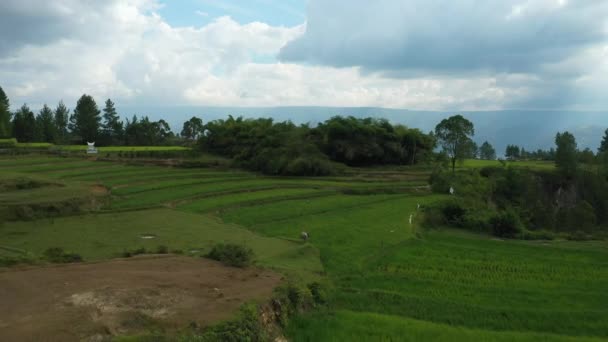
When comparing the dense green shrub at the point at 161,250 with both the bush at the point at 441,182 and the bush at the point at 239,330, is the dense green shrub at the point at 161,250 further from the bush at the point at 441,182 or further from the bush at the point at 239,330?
the bush at the point at 441,182

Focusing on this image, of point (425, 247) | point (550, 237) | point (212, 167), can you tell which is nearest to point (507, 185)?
point (550, 237)

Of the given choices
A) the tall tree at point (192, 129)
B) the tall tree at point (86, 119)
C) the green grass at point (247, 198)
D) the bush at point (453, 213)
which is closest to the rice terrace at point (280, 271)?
the green grass at point (247, 198)

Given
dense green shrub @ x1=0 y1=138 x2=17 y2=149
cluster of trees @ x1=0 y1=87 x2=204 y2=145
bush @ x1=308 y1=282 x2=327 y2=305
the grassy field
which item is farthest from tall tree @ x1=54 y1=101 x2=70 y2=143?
bush @ x1=308 y1=282 x2=327 y2=305

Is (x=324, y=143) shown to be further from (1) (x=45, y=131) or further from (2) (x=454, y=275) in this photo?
(1) (x=45, y=131)

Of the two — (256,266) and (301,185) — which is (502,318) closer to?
(256,266)

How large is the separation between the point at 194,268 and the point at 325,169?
94.5 feet

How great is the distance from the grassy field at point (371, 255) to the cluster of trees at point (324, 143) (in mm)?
11977

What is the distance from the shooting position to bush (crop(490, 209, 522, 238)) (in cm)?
2383

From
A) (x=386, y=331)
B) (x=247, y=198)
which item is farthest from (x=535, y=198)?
(x=386, y=331)

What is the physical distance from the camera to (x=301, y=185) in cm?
3544

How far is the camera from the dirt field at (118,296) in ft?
28.8

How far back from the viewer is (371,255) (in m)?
17.5

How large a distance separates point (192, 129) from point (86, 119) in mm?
19160

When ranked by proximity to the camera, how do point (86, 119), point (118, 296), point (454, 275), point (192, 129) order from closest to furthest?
point (118, 296) < point (454, 275) < point (86, 119) < point (192, 129)
